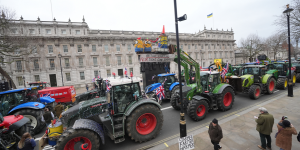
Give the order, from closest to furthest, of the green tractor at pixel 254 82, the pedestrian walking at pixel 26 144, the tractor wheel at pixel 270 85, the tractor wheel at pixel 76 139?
the pedestrian walking at pixel 26 144
the tractor wheel at pixel 76 139
the green tractor at pixel 254 82
the tractor wheel at pixel 270 85

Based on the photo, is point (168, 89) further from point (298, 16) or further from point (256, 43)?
point (256, 43)

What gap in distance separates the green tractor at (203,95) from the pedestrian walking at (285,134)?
274cm

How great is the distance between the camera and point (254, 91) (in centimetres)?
782

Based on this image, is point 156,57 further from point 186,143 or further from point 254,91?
point 254,91

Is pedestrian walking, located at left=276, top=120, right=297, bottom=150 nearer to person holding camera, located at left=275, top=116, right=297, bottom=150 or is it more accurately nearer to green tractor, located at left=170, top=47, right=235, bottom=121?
person holding camera, located at left=275, top=116, right=297, bottom=150

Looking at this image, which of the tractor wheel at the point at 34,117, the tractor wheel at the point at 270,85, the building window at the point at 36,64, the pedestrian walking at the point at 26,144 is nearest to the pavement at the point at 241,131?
the tractor wheel at the point at 270,85

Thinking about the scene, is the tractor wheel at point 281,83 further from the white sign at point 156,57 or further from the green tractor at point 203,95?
the white sign at point 156,57

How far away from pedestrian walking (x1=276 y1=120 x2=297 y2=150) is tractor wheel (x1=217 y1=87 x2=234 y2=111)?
3.20 m

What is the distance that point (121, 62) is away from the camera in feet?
89.9

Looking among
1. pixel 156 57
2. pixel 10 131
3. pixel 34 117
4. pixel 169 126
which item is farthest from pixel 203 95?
pixel 34 117

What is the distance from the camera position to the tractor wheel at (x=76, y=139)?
322cm

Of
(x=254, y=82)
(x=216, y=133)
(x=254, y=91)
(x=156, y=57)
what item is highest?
(x=156, y=57)

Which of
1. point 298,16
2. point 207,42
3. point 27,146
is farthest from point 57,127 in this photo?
point 207,42

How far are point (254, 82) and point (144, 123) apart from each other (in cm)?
898
